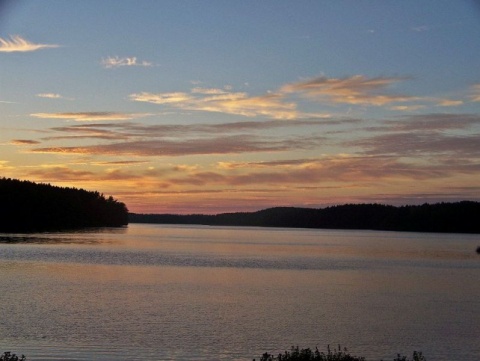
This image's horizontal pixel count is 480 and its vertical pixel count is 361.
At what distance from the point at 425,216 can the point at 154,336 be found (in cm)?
18409

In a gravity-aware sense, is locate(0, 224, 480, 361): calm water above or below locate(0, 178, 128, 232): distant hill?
below

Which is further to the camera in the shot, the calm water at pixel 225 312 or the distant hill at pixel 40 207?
the distant hill at pixel 40 207

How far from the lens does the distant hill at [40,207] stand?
471 feet

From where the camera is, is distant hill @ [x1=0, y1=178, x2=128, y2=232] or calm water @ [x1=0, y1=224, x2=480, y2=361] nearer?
calm water @ [x1=0, y1=224, x2=480, y2=361]

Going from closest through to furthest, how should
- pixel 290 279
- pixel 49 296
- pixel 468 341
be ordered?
pixel 468 341, pixel 49 296, pixel 290 279

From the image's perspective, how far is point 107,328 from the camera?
25062mm

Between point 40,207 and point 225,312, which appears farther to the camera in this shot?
point 40,207

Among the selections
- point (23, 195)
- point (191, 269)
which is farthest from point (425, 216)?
point (191, 269)

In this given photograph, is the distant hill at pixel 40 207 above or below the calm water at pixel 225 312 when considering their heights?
above

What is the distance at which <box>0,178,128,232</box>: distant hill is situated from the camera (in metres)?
144

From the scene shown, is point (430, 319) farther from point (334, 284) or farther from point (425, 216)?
point (425, 216)

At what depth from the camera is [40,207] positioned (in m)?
152

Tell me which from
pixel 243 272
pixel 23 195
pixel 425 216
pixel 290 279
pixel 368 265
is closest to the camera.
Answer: pixel 290 279

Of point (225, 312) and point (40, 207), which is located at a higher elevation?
point (40, 207)
